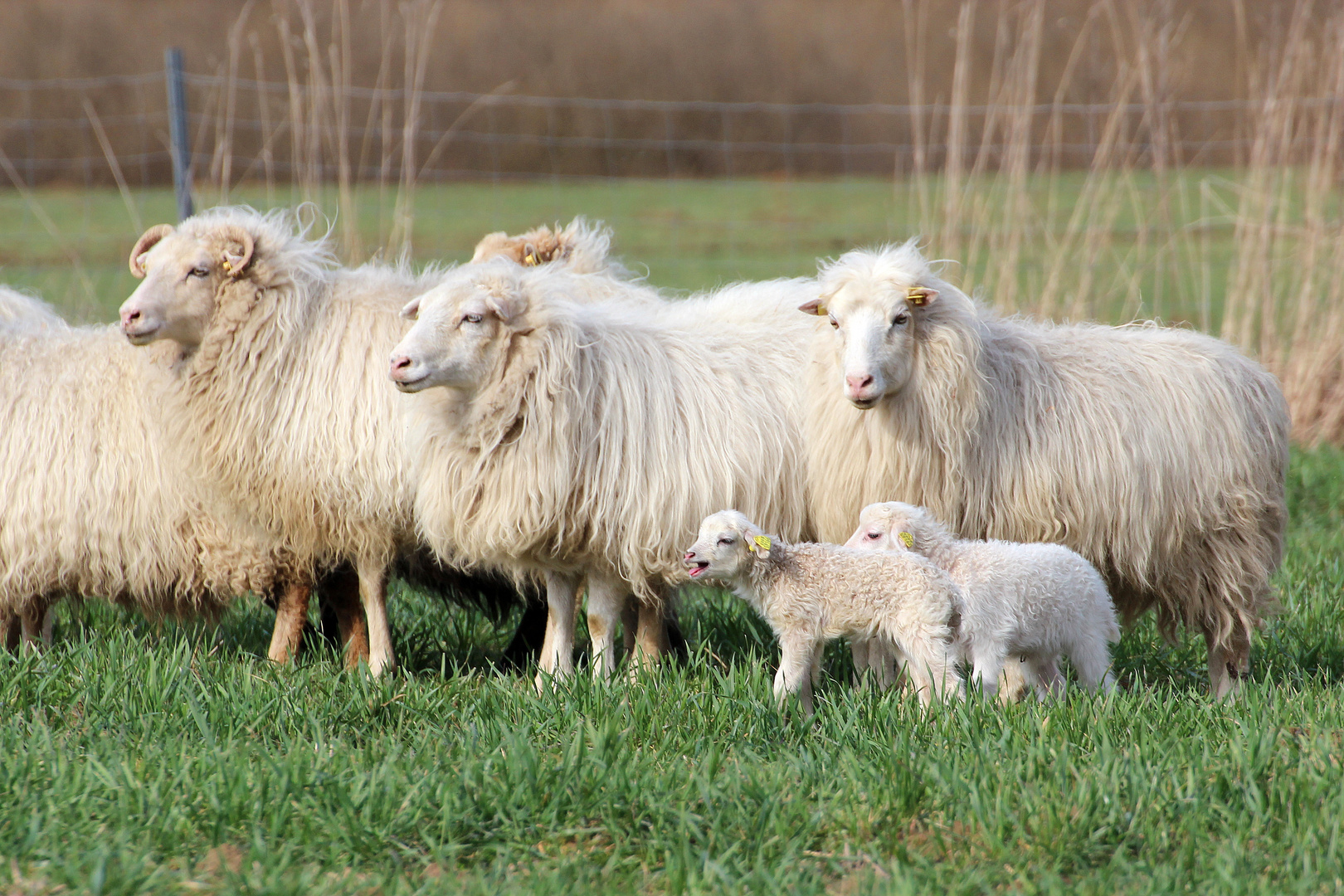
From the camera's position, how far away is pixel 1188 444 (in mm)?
4070

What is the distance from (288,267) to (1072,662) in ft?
9.50

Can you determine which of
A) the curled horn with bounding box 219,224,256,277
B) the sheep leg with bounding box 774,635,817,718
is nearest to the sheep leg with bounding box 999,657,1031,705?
the sheep leg with bounding box 774,635,817,718

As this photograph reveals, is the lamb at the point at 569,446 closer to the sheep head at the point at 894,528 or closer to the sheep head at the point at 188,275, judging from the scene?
the sheep head at the point at 894,528

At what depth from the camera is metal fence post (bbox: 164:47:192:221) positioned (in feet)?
23.7

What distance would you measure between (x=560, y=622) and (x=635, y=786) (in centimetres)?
134

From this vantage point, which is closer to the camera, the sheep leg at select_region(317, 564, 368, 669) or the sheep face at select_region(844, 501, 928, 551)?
the sheep face at select_region(844, 501, 928, 551)

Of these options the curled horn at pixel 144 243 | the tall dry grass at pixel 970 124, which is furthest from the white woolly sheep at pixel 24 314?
the tall dry grass at pixel 970 124

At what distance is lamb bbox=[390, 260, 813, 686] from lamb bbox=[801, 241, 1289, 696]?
10.9 inches

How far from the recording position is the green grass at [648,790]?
2.58 m

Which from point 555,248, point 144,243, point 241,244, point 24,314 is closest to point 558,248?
point 555,248

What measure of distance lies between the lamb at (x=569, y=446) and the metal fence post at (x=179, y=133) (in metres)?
3.68

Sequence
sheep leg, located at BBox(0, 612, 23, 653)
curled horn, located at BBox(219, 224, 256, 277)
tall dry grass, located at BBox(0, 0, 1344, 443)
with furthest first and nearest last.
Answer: tall dry grass, located at BBox(0, 0, 1344, 443), sheep leg, located at BBox(0, 612, 23, 653), curled horn, located at BBox(219, 224, 256, 277)

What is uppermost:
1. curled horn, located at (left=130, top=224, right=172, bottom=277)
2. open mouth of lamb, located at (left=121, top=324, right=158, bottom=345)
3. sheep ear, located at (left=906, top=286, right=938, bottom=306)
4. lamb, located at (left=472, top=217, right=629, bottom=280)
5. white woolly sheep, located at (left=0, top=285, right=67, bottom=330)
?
curled horn, located at (left=130, top=224, right=172, bottom=277)

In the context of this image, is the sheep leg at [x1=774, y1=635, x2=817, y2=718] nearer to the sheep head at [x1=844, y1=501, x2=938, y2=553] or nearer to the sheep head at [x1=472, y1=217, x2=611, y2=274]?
the sheep head at [x1=844, y1=501, x2=938, y2=553]
